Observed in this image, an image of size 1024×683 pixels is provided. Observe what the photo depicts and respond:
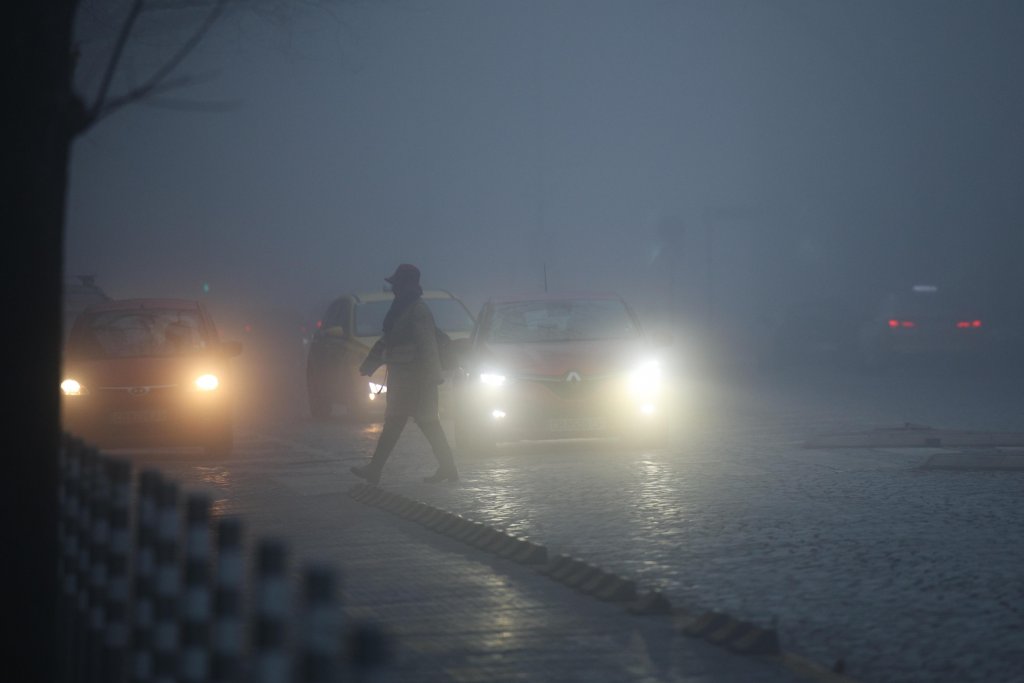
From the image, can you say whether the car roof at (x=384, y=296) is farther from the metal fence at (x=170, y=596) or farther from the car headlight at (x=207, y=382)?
the metal fence at (x=170, y=596)

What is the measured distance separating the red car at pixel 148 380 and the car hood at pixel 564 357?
3.00 meters

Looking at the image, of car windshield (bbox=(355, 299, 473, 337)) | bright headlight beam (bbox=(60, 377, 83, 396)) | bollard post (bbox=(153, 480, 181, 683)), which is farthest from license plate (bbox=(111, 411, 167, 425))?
A: bollard post (bbox=(153, 480, 181, 683))

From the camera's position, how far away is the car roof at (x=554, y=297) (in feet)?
60.6

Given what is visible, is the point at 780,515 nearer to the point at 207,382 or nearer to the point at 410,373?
the point at 410,373

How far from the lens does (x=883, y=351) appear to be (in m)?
34.6

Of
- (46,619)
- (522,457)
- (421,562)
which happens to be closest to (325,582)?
(46,619)

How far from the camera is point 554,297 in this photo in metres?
18.5

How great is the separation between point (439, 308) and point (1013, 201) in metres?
40.9

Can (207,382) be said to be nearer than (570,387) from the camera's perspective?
No

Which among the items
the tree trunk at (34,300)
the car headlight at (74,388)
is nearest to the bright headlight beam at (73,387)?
the car headlight at (74,388)

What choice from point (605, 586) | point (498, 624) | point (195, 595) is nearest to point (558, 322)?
point (605, 586)

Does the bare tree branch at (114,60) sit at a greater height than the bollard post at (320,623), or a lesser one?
greater

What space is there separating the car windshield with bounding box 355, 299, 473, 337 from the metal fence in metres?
15.1

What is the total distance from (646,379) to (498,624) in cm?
956
